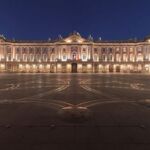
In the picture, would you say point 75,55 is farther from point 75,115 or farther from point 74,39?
point 75,115

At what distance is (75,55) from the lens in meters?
107

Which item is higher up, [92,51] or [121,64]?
[92,51]

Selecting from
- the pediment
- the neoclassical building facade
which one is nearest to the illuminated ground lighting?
the neoclassical building facade

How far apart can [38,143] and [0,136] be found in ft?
4.88

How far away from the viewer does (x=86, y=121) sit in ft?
28.6

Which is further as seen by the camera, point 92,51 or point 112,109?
point 92,51

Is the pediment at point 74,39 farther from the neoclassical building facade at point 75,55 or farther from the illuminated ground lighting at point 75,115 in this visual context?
the illuminated ground lighting at point 75,115

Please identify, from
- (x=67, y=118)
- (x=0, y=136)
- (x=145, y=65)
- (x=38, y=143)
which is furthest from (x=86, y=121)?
(x=145, y=65)

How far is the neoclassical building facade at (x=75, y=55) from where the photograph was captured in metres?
105

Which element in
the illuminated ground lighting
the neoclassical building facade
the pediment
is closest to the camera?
the illuminated ground lighting

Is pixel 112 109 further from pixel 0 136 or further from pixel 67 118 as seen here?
pixel 0 136

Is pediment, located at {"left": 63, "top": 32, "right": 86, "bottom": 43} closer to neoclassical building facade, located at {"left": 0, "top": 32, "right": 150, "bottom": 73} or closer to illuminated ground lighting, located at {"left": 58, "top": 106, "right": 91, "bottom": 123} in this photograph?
neoclassical building facade, located at {"left": 0, "top": 32, "right": 150, "bottom": 73}

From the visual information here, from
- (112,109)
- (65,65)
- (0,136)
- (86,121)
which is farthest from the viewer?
(65,65)

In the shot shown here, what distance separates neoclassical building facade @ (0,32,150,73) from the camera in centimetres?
10500
